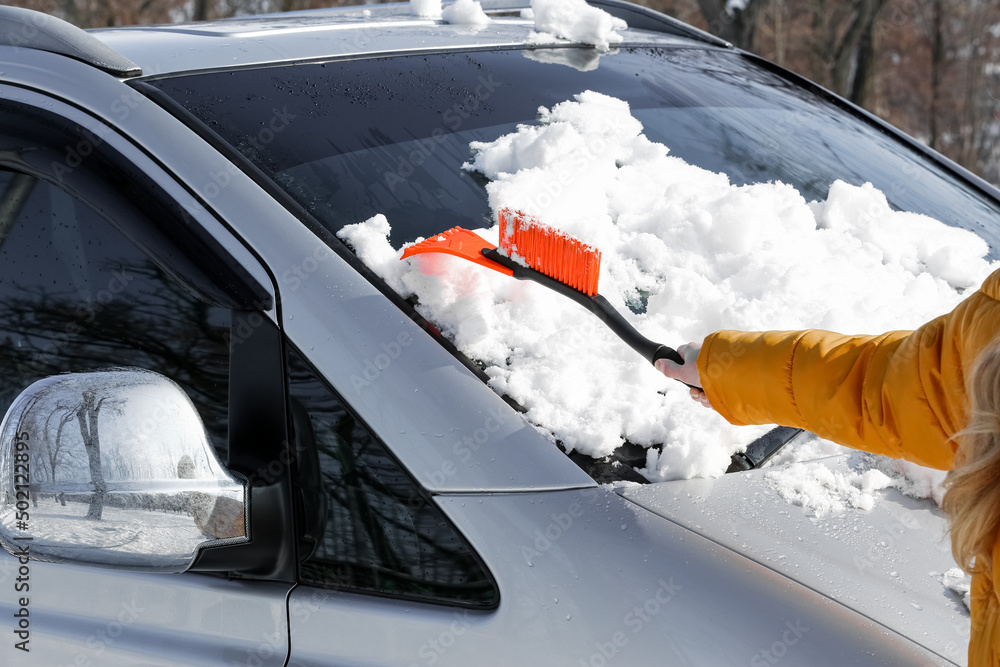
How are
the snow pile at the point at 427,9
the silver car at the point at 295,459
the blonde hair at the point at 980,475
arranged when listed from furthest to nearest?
the snow pile at the point at 427,9 < the silver car at the point at 295,459 < the blonde hair at the point at 980,475

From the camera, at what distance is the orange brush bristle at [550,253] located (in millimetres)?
1379

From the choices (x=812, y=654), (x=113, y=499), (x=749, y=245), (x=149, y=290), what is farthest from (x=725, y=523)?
(x=149, y=290)

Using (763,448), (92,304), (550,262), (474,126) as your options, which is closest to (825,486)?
(763,448)

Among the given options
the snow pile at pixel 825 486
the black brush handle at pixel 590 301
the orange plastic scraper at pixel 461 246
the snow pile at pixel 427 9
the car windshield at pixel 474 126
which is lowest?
the snow pile at pixel 825 486

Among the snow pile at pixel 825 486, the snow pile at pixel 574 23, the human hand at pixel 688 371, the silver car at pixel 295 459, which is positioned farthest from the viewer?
the snow pile at pixel 574 23

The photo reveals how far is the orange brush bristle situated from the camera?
4.52 ft

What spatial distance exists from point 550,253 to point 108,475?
723 millimetres

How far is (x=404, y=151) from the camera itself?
61.6 inches

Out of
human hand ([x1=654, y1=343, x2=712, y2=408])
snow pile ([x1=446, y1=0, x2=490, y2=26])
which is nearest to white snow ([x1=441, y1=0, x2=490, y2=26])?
snow pile ([x1=446, y1=0, x2=490, y2=26])

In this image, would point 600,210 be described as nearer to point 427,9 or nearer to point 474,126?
point 474,126

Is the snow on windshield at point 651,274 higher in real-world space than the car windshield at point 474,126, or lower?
lower

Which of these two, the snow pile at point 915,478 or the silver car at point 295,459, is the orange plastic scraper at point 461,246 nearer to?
the silver car at point 295,459

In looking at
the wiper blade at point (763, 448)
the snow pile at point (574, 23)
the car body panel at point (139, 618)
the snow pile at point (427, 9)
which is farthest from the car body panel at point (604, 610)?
the snow pile at point (427, 9)

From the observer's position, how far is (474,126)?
66.6 inches
